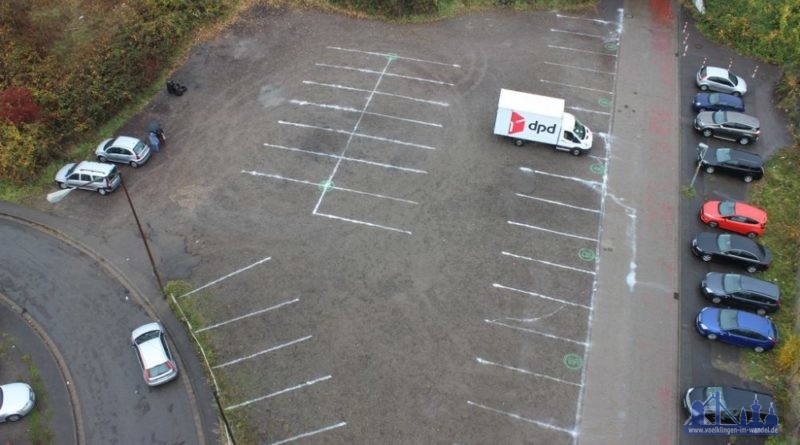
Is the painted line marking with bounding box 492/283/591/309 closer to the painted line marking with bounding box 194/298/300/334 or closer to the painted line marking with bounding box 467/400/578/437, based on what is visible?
the painted line marking with bounding box 467/400/578/437

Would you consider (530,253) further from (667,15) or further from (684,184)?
(667,15)

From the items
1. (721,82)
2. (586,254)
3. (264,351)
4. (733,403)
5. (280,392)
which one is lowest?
(280,392)

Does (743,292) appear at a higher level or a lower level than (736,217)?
lower

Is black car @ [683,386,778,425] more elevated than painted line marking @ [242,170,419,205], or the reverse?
painted line marking @ [242,170,419,205]

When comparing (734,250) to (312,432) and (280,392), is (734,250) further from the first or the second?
(280,392)

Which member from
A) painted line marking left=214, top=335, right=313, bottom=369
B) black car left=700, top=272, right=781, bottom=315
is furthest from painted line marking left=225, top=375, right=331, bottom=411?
black car left=700, top=272, right=781, bottom=315

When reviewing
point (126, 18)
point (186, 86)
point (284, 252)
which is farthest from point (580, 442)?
point (126, 18)

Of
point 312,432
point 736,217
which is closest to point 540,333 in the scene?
point 312,432
